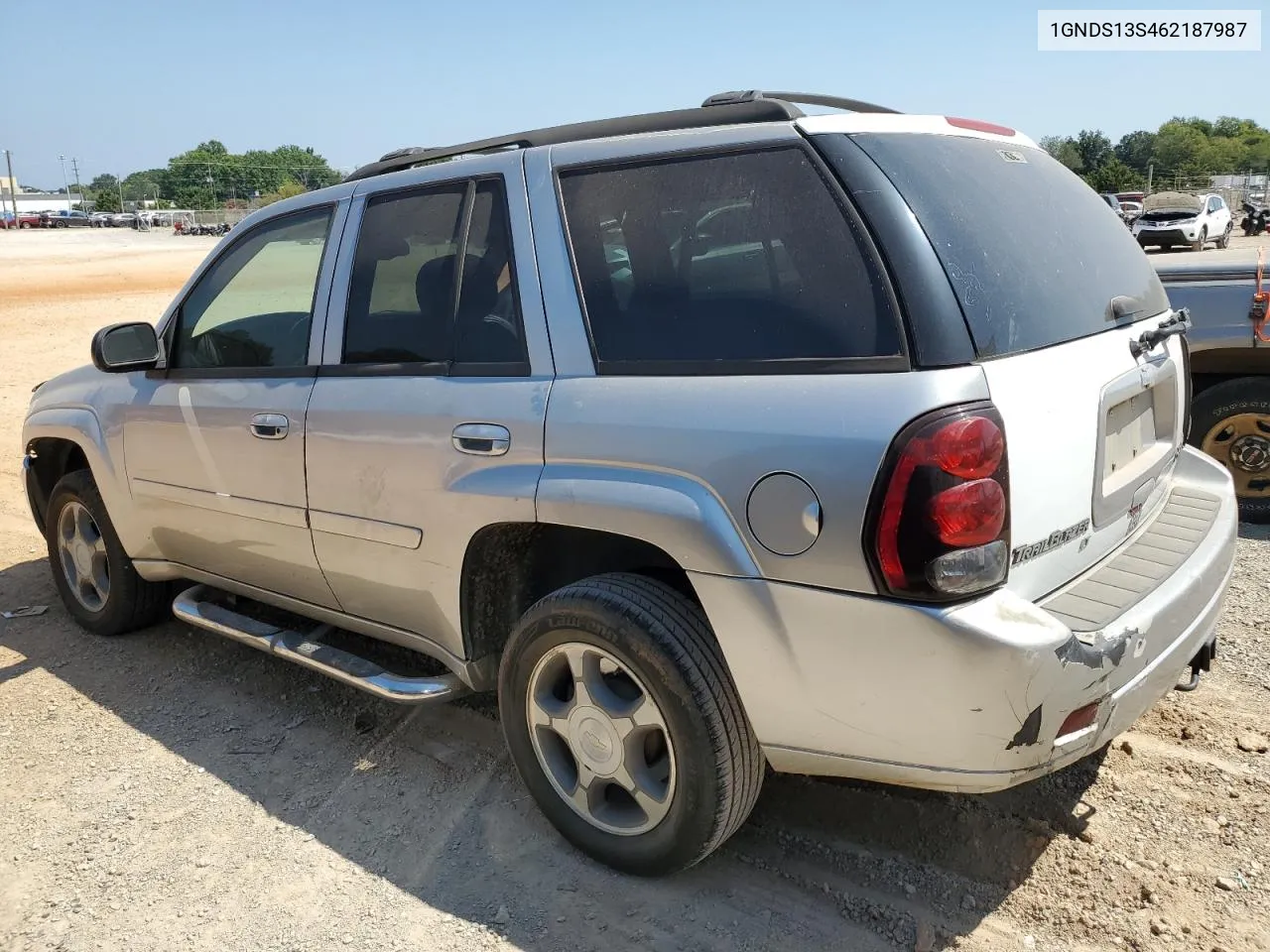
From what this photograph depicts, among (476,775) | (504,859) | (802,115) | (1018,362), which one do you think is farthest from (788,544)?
(476,775)

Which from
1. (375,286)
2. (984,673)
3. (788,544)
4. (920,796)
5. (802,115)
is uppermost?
(802,115)

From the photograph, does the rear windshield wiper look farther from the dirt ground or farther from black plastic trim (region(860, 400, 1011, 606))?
the dirt ground

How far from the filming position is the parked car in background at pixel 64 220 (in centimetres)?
8812

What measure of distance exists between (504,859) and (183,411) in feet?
6.94

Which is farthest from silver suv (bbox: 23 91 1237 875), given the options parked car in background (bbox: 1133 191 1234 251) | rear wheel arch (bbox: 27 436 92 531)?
parked car in background (bbox: 1133 191 1234 251)

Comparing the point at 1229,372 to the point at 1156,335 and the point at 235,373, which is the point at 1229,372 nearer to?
the point at 1156,335

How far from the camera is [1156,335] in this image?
9.28 feet

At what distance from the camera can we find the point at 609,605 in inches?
103

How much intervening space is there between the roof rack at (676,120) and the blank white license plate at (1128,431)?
3.58ft

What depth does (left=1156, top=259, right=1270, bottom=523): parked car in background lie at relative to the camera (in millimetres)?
5223

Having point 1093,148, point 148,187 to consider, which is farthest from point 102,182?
point 1093,148

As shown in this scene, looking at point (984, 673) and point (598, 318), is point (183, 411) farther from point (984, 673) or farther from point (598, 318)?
point (984, 673)

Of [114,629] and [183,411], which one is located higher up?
[183,411]

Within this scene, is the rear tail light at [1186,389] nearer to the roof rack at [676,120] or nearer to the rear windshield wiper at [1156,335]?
the rear windshield wiper at [1156,335]
